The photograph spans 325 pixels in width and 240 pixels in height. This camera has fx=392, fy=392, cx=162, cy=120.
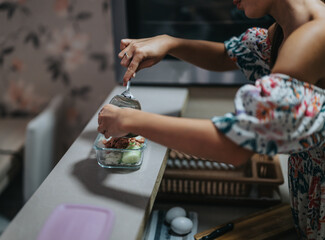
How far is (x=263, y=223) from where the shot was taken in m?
0.83

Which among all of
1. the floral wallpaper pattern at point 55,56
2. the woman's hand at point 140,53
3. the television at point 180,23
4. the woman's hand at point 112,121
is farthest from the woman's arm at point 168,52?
the floral wallpaper pattern at point 55,56

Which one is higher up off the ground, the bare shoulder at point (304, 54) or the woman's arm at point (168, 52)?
the bare shoulder at point (304, 54)

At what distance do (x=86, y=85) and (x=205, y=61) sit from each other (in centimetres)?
65

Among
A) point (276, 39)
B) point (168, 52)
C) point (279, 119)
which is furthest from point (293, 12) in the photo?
point (168, 52)

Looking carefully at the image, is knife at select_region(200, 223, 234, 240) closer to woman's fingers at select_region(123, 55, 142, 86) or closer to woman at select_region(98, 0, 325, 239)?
woman at select_region(98, 0, 325, 239)

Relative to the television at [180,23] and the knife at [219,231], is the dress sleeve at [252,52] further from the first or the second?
the knife at [219,231]

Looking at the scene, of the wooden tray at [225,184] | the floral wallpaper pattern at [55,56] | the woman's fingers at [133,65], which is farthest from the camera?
the floral wallpaper pattern at [55,56]

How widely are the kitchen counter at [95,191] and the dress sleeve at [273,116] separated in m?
0.20

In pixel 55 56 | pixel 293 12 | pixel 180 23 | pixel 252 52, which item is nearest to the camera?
pixel 293 12

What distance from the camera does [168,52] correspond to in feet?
2.92

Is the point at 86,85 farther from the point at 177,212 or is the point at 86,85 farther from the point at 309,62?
the point at 309,62

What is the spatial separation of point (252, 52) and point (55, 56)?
0.82 m

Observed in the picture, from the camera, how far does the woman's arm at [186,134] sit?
57 centimetres

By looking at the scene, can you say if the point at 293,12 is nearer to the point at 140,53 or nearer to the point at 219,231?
the point at 140,53
